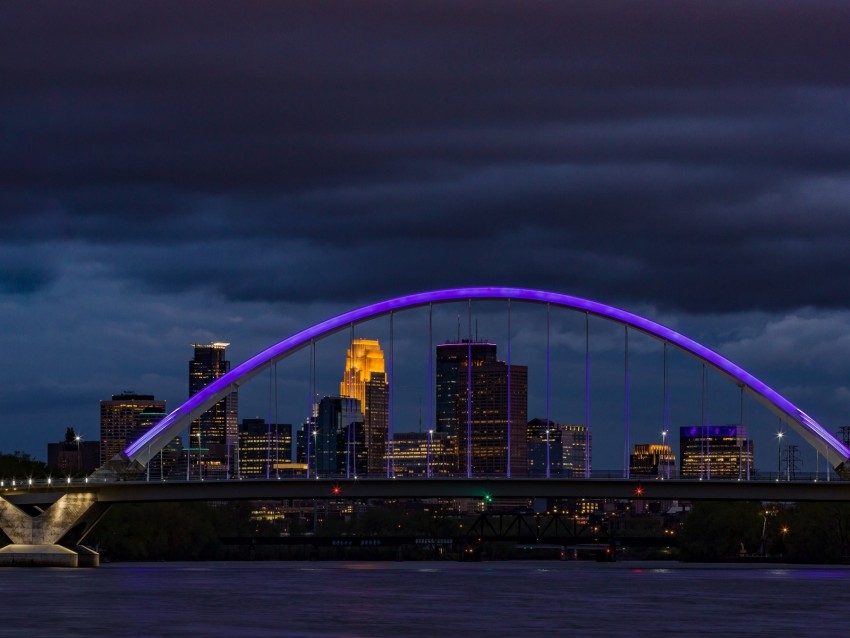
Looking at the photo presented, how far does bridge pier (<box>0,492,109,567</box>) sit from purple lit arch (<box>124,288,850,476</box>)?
5.26 metres

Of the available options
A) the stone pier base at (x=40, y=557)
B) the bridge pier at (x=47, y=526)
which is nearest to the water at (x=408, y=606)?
the stone pier base at (x=40, y=557)

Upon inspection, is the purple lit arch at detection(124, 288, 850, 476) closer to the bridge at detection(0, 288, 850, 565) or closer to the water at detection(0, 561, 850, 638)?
the bridge at detection(0, 288, 850, 565)

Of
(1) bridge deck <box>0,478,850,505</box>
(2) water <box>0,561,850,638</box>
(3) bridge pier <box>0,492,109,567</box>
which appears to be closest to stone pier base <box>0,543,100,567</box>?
(3) bridge pier <box>0,492,109,567</box>

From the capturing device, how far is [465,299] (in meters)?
139

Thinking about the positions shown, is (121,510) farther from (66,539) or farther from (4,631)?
(4,631)

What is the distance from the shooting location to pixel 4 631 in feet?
175

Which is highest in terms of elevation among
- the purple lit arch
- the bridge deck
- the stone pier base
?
the purple lit arch

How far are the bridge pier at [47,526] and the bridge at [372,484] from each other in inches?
2.8

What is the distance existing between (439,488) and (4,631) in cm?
7621

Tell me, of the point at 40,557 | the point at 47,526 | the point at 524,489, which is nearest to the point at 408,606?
the point at 524,489

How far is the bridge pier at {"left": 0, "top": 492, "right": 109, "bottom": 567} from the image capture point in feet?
437

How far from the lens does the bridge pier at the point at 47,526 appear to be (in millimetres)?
133250

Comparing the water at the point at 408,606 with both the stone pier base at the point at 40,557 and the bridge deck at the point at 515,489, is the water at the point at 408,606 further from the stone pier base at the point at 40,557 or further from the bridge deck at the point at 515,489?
the stone pier base at the point at 40,557

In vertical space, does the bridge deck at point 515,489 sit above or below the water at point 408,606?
above
